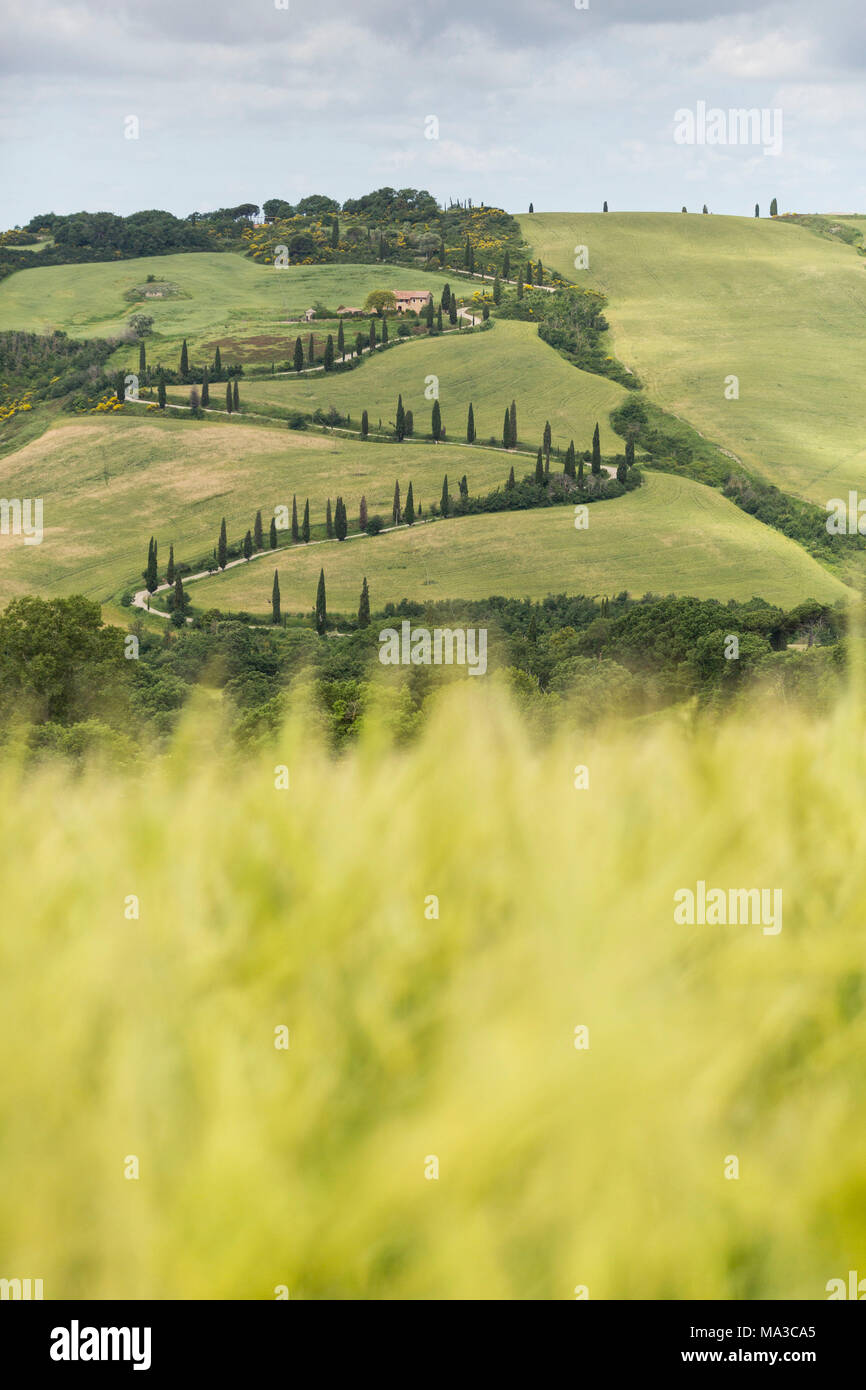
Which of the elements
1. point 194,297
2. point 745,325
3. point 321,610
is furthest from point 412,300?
point 321,610

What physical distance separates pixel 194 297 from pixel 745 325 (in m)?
75.0

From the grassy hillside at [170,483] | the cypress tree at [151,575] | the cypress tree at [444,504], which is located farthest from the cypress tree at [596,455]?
the cypress tree at [151,575]

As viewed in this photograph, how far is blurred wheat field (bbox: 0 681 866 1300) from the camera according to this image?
1.59 m

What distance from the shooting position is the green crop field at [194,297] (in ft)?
526

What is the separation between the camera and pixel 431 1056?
1.83 meters

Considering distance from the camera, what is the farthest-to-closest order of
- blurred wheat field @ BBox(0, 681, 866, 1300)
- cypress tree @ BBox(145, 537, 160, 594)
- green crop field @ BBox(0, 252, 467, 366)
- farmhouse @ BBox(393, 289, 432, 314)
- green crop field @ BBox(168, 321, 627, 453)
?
farmhouse @ BBox(393, 289, 432, 314)
green crop field @ BBox(0, 252, 467, 366)
green crop field @ BBox(168, 321, 627, 453)
cypress tree @ BBox(145, 537, 160, 594)
blurred wheat field @ BBox(0, 681, 866, 1300)

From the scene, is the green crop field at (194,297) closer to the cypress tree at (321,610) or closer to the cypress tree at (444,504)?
the cypress tree at (444,504)

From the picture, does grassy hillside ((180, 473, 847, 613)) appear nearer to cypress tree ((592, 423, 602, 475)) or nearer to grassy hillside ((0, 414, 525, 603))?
grassy hillside ((0, 414, 525, 603))

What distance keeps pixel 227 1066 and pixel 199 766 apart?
1.46 m

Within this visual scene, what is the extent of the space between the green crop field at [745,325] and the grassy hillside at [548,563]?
20.6m

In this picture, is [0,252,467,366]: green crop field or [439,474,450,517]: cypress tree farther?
[0,252,467,366]: green crop field

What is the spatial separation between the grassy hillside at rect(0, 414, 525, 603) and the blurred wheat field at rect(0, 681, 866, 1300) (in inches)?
3988

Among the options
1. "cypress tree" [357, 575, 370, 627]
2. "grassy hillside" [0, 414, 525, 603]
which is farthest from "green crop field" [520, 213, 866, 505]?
"cypress tree" [357, 575, 370, 627]

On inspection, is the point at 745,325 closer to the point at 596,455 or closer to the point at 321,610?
the point at 596,455
